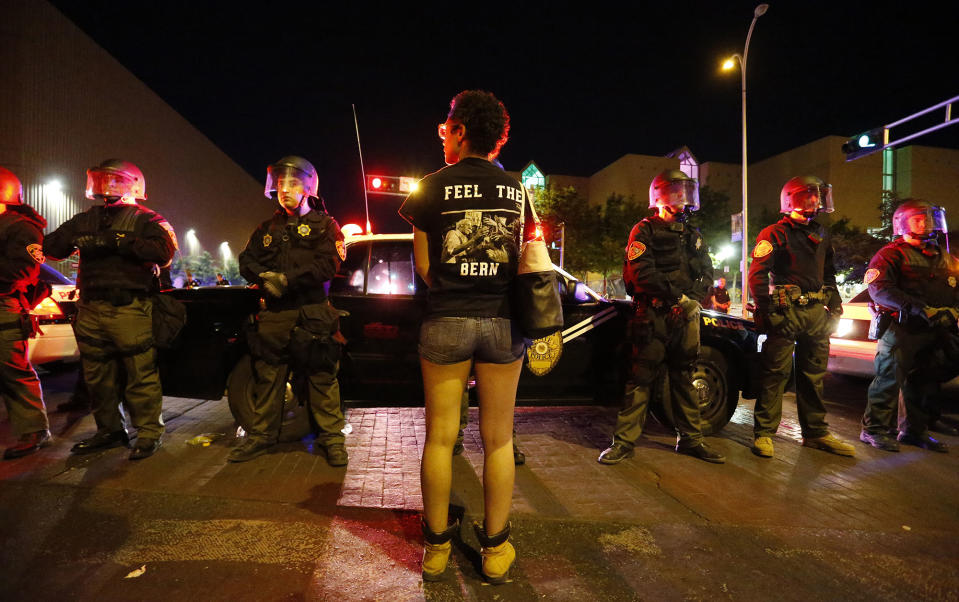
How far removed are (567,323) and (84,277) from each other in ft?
11.7

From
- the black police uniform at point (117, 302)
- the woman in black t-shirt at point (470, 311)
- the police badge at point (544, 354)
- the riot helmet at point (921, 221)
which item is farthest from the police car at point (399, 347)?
the woman in black t-shirt at point (470, 311)

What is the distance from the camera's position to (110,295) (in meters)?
3.31

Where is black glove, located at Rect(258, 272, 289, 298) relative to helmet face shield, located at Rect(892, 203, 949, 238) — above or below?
below

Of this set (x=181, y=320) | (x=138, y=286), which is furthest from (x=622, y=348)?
(x=138, y=286)

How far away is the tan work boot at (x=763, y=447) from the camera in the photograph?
3779mm

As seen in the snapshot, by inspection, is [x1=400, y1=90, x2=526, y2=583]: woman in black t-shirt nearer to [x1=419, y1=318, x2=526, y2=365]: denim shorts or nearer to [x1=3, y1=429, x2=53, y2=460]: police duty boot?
[x1=419, y1=318, x2=526, y2=365]: denim shorts

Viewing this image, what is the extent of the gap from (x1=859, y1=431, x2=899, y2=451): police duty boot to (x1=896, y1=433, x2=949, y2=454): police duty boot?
0.17 metres

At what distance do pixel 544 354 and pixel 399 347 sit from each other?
3.87 ft

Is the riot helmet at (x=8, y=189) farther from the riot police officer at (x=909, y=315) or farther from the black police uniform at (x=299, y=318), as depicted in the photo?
the riot police officer at (x=909, y=315)

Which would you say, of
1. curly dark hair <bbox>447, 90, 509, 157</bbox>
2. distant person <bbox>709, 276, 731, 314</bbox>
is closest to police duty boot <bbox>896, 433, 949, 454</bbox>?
curly dark hair <bbox>447, 90, 509, 157</bbox>

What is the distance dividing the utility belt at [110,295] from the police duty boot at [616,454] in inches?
139

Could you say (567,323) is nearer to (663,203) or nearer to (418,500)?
(663,203)

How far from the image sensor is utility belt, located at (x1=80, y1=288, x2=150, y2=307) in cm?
331

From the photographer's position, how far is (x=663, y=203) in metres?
3.68
